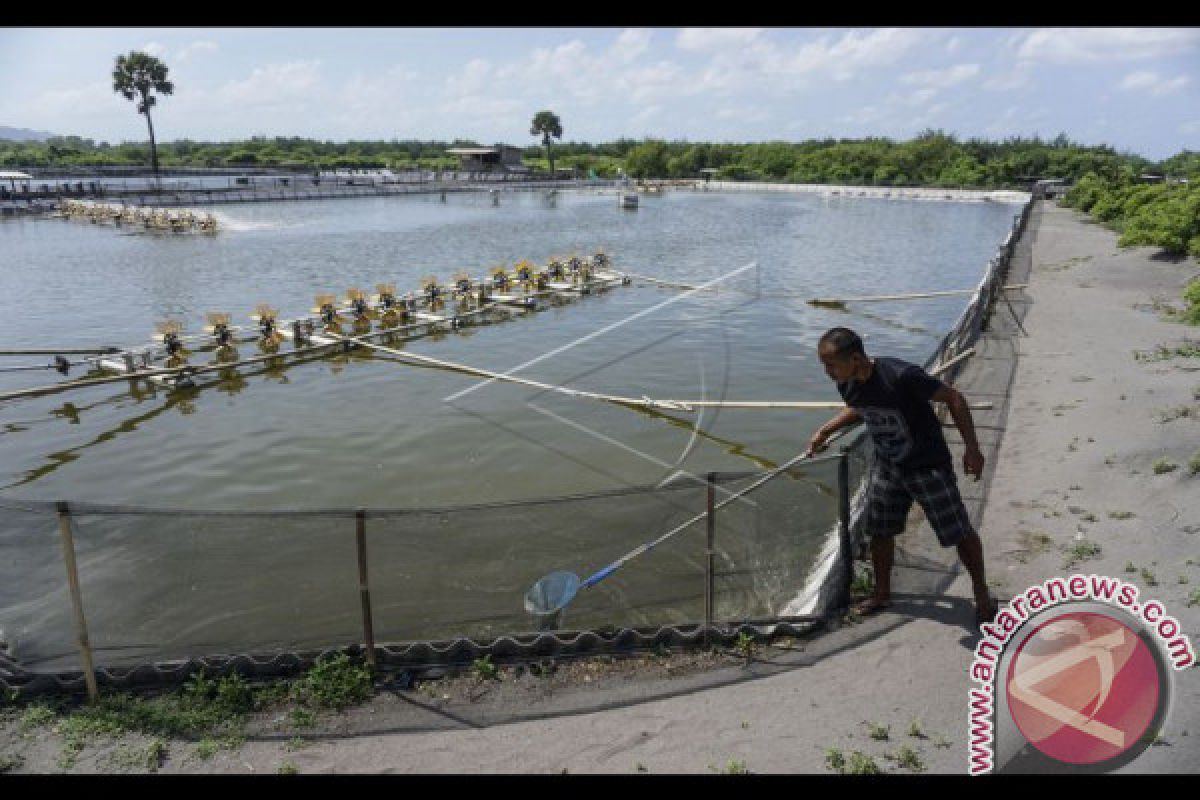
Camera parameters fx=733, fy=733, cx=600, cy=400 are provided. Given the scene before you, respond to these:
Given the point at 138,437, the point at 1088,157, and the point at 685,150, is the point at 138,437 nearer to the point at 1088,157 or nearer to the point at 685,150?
the point at 1088,157

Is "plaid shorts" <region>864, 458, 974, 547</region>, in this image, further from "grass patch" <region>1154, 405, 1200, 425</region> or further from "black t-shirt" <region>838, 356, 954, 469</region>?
"grass patch" <region>1154, 405, 1200, 425</region>

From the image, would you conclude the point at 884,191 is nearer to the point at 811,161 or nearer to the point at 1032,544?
the point at 811,161

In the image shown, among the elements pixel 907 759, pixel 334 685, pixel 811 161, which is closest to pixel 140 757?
pixel 334 685

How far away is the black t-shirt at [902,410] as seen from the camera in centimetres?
493

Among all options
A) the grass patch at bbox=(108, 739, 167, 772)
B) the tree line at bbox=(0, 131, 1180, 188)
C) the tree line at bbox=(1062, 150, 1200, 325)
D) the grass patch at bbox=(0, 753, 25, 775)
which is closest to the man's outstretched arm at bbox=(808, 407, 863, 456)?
the grass patch at bbox=(108, 739, 167, 772)

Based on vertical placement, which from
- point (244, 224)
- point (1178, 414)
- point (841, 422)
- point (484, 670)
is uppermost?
point (244, 224)

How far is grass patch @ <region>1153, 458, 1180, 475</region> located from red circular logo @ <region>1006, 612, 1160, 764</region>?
167 inches

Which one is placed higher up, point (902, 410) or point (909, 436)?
point (902, 410)

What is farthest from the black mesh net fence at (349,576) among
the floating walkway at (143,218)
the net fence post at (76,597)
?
the floating walkway at (143,218)

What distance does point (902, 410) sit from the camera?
498 cm

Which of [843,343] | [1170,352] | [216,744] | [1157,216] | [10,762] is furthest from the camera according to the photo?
[1157,216]

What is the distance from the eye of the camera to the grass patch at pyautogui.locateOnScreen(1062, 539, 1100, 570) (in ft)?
20.4

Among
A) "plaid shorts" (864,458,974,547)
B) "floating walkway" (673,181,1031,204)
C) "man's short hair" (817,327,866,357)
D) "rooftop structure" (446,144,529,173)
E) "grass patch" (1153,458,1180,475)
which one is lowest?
"grass patch" (1153,458,1180,475)

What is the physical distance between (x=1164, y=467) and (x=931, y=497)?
419cm
